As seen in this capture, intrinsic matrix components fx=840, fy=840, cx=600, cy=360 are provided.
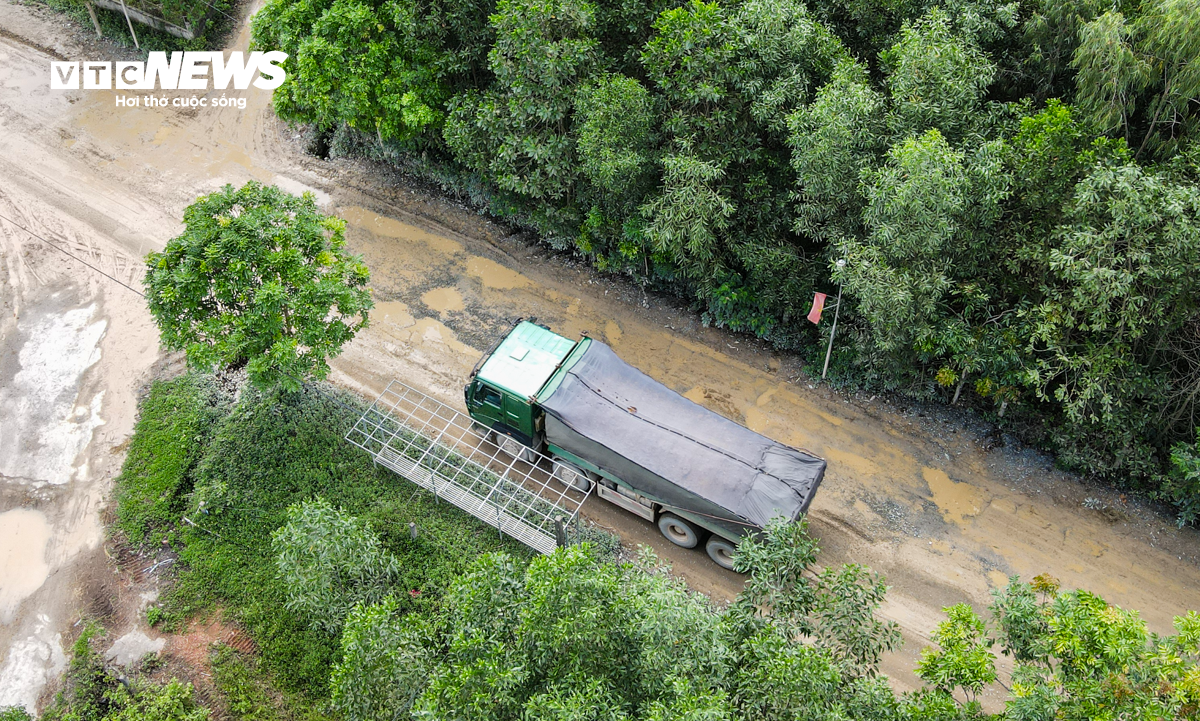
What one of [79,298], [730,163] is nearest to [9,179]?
[79,298]

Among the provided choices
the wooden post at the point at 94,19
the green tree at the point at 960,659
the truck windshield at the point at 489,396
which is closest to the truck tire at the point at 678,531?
the truck windshield at the point at 489,396

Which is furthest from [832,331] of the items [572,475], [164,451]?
[164,451]

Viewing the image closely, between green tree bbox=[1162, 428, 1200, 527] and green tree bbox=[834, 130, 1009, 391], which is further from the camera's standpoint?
green tree bbox=[1162, 428, 1200, 527]

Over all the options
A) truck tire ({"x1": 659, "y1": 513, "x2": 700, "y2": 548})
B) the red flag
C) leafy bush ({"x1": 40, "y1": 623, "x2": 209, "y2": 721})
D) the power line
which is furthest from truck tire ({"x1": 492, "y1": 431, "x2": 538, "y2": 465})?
the power line

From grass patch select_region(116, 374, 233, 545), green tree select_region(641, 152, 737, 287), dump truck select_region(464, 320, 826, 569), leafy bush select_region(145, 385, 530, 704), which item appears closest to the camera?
dump truck select_region(464, 320, 826, 569)

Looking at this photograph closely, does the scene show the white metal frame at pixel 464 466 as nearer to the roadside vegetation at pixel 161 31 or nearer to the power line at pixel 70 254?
the power line at pixel 70 254

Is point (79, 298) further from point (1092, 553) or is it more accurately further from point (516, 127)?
point (1092, 553)

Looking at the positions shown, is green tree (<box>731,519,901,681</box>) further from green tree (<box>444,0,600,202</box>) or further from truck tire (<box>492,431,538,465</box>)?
green tree (<box>444,0,600,202</box>)
